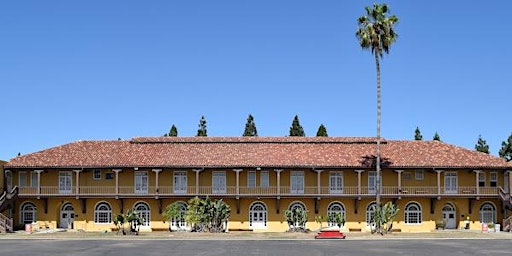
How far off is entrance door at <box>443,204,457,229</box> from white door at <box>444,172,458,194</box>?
1443 millimetres

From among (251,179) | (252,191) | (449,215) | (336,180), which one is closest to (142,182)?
(251,179)

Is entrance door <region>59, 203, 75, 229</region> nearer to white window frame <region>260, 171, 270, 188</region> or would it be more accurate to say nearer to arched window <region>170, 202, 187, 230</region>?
arched window <region>170, 202, 187, 230</region>

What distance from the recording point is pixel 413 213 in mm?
58281

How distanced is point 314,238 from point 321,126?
38.7 meters

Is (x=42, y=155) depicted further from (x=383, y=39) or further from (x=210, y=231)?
(x=383, y=39)

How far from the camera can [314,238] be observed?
4891cm

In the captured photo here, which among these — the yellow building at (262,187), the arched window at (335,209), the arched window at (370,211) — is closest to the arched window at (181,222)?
the yellow building at (262,187)

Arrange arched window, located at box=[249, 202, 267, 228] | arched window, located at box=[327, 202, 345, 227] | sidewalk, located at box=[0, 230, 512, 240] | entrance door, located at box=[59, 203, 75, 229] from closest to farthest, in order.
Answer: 1. sidewalk, located at box=[0, 230, 512, 240]
2. arched window, located at box=[327, 202, 345, 227]
3. arched window, located at box=[249, 202, 267, 228]
4. entrance door, located at box=[59, 203, 75, 229]

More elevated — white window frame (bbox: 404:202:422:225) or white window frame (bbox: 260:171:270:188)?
white window frame (bbox: 260:171:270:188)

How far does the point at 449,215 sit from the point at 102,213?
2948 cm

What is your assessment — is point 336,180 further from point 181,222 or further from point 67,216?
point 67,216

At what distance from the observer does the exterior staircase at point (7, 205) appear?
54531 millimetres

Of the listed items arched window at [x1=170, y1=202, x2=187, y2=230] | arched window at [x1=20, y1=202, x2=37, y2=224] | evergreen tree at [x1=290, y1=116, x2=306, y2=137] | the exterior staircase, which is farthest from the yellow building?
evergreen tree at [x1=290, y1=116, x2=306, y2=137]

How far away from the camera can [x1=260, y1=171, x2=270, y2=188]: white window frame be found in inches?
2287
